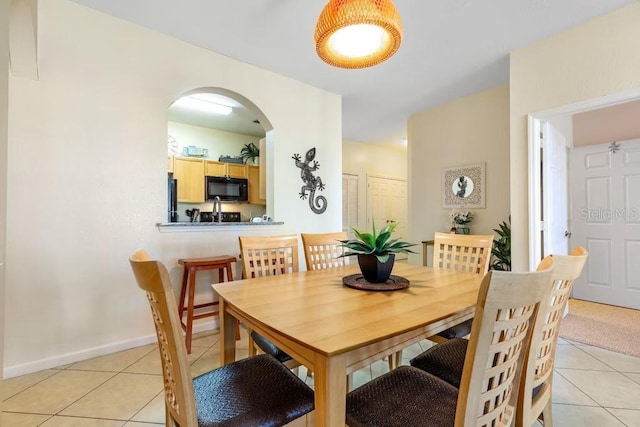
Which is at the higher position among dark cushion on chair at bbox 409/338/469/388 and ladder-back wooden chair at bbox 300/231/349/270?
ladder-back wooden chair at bbox 300/231/349/270

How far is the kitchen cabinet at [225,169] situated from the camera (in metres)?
4.85

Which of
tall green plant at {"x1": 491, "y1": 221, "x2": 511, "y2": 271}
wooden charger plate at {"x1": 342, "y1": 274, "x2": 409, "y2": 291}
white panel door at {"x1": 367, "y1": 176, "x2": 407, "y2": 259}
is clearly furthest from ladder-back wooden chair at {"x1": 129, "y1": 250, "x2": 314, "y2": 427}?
white panel door at {"x1": 367, "y1": 176, "x2": 407, "y2": 259}

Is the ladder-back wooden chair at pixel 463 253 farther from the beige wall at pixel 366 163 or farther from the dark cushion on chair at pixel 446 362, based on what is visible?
the beige wall at pixel 366 163

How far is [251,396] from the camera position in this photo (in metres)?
1.03

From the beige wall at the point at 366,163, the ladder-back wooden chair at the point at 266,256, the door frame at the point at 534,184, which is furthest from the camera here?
the beige wall at the point at 366,163

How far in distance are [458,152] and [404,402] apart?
393 centimetres

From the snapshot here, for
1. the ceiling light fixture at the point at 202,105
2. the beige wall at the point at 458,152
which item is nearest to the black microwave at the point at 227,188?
the ceiling light fixture at the point at 202,105

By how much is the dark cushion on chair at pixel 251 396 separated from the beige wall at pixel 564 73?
8.78ft

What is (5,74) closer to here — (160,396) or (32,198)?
(32,198)

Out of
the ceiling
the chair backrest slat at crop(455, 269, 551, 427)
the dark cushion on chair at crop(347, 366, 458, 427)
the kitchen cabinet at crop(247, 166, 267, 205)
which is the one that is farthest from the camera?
the kitchen cabinet at crop(247, 166, 267, 205)

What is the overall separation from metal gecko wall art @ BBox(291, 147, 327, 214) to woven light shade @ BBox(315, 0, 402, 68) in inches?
69.3

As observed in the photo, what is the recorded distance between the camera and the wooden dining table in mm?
802

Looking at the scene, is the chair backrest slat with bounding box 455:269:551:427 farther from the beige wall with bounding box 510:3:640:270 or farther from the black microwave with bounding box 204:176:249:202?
the black microwave with bounding box 204:176:249:202

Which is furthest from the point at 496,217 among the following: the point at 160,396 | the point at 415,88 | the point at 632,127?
the point at 160,396
